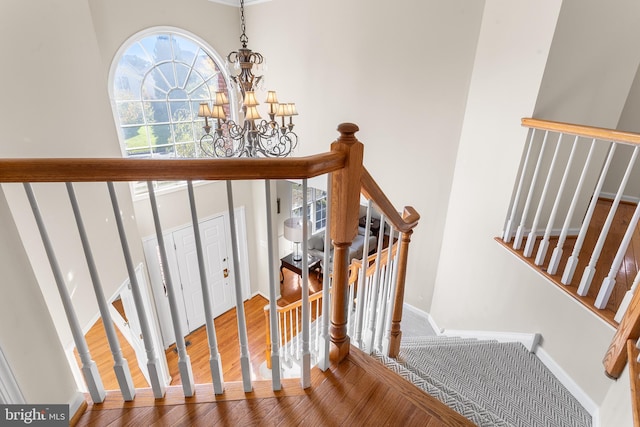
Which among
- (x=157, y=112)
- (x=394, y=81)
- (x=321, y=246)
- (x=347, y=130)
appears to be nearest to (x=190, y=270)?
(x=157, y=112)

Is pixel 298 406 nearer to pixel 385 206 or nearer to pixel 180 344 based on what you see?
pixel 180 344

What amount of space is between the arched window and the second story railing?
3.36 meters

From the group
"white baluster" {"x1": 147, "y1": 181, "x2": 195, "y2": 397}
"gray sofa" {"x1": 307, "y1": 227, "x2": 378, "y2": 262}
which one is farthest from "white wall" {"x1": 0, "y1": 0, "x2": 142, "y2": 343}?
"gray sofa" {"x1": 307, "y1": 227, "x2": 378, "y2": 262}

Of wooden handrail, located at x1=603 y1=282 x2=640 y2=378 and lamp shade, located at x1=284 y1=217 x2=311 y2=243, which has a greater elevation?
wooden handrail, located at x1=603 y1=282 x2=640 y2=378

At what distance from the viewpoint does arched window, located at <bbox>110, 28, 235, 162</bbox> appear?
372 cm

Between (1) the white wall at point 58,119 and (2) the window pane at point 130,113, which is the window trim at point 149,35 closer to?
(2) the window pane at point 130,113

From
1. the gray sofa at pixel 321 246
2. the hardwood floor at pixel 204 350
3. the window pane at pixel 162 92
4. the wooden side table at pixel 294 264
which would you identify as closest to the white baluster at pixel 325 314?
the hardwood floor at pixel 204 350

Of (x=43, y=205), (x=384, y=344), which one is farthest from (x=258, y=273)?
(x=384, y=344)

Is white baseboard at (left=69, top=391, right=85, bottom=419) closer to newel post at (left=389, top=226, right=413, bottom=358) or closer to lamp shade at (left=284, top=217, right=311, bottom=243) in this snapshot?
newel post at (left=389, top=226, right=413, bottom=358)

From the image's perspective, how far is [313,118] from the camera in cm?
412

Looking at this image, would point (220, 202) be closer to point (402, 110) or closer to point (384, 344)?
point (402, 110)

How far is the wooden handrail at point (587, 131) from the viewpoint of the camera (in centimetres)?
164

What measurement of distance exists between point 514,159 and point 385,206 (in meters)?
1.72

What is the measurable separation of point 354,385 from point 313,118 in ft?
11.4
